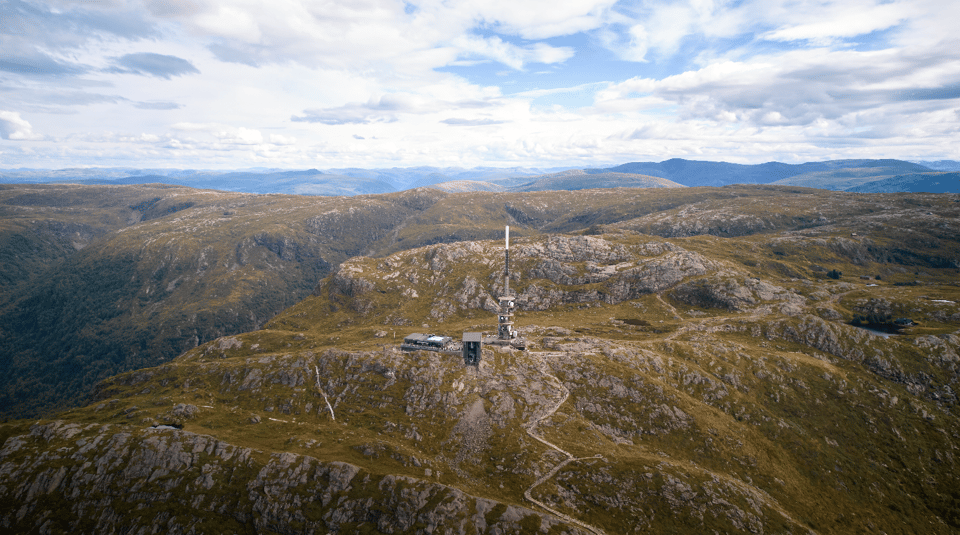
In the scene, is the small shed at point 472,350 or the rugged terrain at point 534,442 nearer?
the rugged terrain at point 534,442

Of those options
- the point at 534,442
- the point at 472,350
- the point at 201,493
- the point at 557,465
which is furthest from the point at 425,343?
the point at 201,493

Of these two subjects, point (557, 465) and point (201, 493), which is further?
point (557, 465)

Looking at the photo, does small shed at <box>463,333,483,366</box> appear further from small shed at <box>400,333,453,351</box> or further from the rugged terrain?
small shed at <box>400,333,453,351</box>

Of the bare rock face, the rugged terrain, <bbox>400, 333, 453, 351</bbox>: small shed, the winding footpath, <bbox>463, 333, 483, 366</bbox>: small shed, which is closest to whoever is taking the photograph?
the winding footpath

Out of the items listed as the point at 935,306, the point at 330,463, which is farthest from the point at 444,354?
the point at 935,306

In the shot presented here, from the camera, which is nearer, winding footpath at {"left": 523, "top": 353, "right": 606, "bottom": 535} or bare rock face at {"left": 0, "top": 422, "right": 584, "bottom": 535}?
winding footpath at {"left": 523, "top": 353, "right": 606, "bottom": 535}

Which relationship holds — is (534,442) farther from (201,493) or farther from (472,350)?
(201,493)

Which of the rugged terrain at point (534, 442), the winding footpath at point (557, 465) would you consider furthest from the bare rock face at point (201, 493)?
the winding footpath at point (557, 465)

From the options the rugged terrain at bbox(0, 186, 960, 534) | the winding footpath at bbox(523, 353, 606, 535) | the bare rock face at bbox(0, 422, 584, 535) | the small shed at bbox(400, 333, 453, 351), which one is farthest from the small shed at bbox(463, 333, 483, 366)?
the bare rock face at bbox(0, 422, 584, 535)

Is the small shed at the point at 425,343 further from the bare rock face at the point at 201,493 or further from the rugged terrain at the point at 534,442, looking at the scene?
the bare rock face at the point at 201,493
